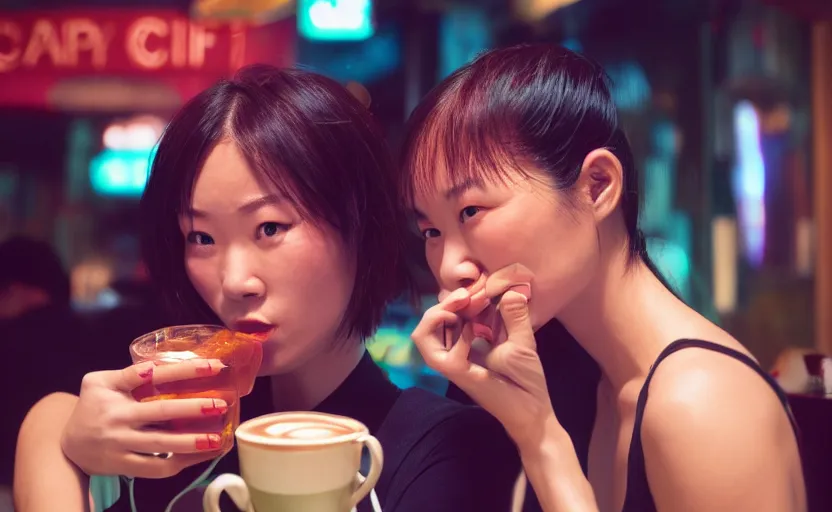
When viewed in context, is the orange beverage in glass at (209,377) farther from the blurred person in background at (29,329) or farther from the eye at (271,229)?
the blurred person in background at (29,329)

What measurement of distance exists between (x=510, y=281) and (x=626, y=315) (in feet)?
0.57

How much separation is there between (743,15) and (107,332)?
1.76m

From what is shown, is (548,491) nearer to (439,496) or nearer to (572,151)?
(439,496)

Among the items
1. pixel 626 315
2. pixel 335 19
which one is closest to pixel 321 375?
pixel 626 315

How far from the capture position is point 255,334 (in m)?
0.94

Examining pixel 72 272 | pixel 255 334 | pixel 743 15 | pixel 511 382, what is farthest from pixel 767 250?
pixel 72 272

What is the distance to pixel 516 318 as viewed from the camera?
848 millimetres

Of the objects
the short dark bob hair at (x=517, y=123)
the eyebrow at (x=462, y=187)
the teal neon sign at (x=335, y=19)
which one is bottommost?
the eyebrow at (x=462, y=187)

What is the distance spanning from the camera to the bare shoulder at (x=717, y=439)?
76 cm

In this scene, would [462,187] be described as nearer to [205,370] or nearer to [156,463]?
[205,370]

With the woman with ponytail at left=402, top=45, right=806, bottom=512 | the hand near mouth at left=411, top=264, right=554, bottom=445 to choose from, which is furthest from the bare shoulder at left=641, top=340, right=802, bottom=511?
the hand near mouth at left=411, top=264, right=554, bottom=445

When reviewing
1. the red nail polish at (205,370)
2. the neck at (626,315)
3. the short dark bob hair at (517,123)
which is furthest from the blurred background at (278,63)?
the red nail polish at (205,370)

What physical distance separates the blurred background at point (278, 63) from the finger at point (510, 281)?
29cm

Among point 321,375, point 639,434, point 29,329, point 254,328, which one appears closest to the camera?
point 639,434
